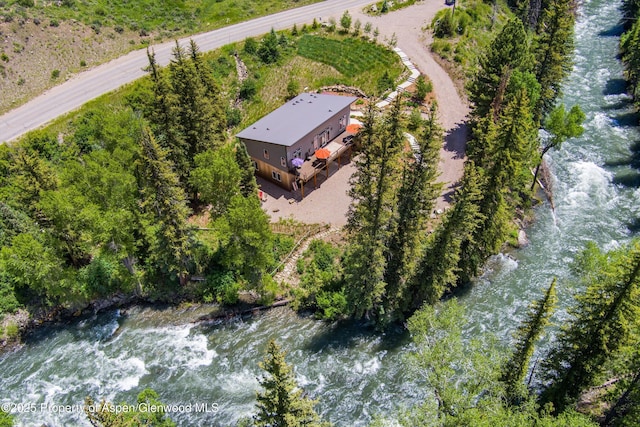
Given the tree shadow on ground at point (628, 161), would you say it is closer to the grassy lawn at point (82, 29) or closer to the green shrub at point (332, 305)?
the green shrub at point (332, 305)

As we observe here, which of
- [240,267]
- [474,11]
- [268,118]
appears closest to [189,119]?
[268,118]

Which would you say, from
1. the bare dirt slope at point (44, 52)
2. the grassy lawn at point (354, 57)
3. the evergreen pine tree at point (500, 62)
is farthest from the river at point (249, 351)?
the bare dirt slope at point (44, 52)

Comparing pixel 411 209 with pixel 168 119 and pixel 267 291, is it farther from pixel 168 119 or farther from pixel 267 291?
pixel 168 119

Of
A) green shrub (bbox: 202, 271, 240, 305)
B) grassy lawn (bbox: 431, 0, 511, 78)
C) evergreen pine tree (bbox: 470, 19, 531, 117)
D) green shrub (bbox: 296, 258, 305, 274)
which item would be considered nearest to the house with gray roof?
green shrub (bbox: 296, 258, 305, 274)

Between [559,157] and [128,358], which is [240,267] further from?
[559,157]

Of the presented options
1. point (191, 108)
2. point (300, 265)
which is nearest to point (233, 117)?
point (191, 108)

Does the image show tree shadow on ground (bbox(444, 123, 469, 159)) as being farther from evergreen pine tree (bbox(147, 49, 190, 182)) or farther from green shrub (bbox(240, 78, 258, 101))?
evergreen pine tree (bbox(147, 49, 190, 182))
